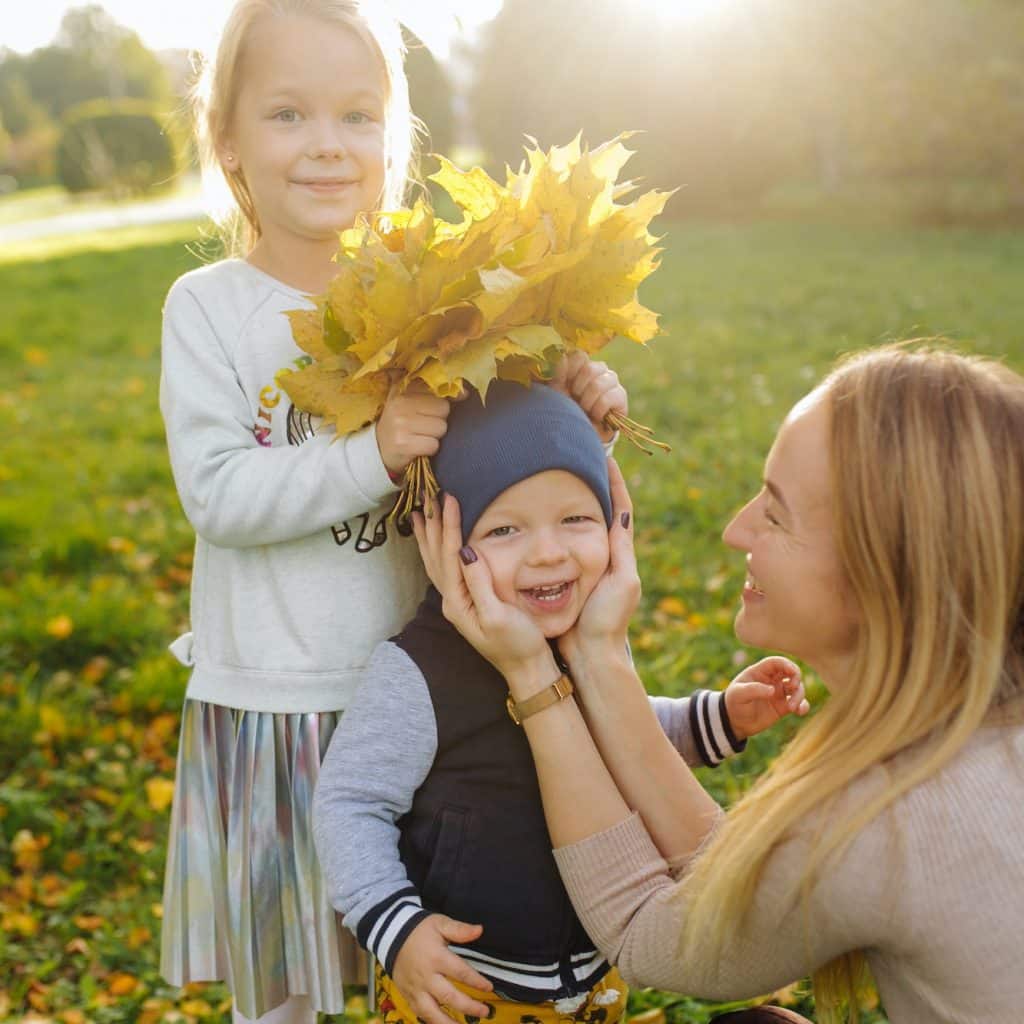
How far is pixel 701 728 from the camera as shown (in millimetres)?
2270

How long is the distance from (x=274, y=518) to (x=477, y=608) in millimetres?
393

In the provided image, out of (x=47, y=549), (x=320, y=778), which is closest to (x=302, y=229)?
(x=320, y=778)

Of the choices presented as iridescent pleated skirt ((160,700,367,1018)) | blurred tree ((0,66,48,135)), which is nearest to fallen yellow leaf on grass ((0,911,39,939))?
iridescent pleated skirt ((160,700,367,1018))

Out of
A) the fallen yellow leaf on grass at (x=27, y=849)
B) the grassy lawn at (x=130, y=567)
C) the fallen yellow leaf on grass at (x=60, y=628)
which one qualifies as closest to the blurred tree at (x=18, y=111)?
the grassy lawn at (x=130, y=567)

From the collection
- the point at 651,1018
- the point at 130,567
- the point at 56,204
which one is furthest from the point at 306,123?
the point at 56,204

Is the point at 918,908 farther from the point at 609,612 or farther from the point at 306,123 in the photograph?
the point at 306,123

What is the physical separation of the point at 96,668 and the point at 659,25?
63.9 ft

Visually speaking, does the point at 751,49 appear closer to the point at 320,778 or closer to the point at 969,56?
the point at 969,56

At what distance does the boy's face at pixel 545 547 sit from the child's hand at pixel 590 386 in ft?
0.67

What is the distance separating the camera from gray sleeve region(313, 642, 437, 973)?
1.79 meters

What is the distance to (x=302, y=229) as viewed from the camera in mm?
2152

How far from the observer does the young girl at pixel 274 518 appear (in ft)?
6.76

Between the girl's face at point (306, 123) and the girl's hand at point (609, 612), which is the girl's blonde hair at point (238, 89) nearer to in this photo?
the girl's face at point (306, 123)

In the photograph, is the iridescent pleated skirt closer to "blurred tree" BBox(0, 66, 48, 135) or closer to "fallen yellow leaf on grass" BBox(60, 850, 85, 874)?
"fallen yellow leaf on grass" BBox(60, 850, 85, 874)
